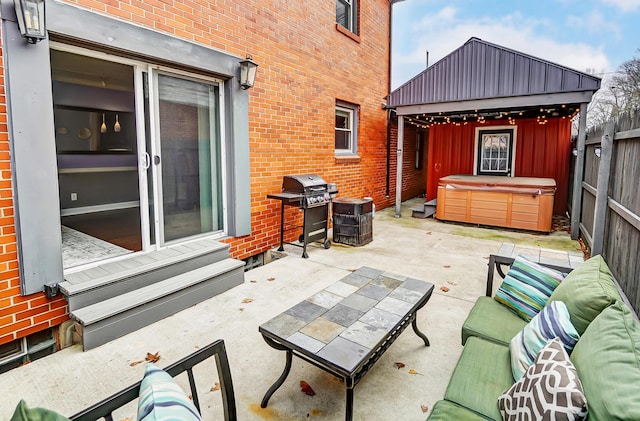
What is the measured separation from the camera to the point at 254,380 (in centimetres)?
238

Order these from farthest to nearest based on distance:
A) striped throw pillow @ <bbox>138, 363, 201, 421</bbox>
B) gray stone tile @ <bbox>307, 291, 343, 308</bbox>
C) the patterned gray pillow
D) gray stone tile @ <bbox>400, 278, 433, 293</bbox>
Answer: gray stone tile @ <bbox>400, 278, 433, 293</bbox> → gray stone tile @ <bbox>307, 291, 343, 308</bbox> → the patterned gray pillow → striped throw pillow @ <bbox>138, 363, 201, 421</bbox>

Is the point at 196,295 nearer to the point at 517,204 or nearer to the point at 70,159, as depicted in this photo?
the point at 70,159

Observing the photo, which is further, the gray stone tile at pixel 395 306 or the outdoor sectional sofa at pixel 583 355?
the gray stone tile at pixel 395 306

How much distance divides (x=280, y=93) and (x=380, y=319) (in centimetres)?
401

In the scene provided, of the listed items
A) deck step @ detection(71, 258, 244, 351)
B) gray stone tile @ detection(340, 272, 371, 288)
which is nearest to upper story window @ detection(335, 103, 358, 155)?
deck step @ detection(71, 258, 244, 351)

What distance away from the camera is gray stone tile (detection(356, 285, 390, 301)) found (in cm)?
251

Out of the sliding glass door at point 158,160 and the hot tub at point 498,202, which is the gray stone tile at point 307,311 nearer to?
the sliding glass door at point 158,160

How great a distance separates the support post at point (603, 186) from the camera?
13.4 ft

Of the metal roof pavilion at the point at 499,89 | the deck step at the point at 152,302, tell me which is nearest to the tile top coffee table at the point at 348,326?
the deck step at the point at 152,302

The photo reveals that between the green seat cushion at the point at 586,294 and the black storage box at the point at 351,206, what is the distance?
3579mm

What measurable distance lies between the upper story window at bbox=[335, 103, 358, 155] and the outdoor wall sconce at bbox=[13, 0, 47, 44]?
5.19 meters

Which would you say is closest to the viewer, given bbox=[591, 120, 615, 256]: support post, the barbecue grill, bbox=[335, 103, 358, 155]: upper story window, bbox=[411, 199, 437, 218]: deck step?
bbox=[591, 120, 615, 256]: support post

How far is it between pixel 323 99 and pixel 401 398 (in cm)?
520

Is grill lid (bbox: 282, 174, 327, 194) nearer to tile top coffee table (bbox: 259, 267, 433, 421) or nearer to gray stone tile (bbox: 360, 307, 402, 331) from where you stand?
tile top coffee table (bbox: 259, 267, 433, 421)
